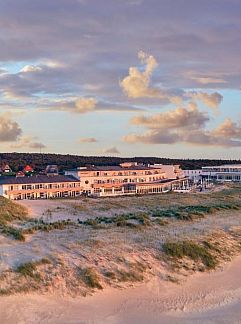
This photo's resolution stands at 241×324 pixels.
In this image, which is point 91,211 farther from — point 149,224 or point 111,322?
point 111,322

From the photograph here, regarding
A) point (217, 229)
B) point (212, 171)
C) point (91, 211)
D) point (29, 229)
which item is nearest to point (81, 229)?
point (29, 229)

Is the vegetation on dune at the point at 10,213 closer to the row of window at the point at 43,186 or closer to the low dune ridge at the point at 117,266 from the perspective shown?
the low dune ridge at the point at 117,266

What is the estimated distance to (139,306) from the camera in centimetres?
2000

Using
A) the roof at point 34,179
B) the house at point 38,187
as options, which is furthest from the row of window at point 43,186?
the roof at point 34,179

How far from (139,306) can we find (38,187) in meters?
45.6

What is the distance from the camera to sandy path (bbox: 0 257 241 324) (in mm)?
18438

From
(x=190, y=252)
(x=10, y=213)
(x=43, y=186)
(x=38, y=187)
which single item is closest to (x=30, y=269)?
(x=190, y=252)

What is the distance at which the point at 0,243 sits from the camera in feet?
81.2

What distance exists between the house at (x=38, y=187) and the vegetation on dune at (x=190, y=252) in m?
36.5

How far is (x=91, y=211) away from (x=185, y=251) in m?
19.1

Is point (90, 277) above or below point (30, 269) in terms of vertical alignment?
below

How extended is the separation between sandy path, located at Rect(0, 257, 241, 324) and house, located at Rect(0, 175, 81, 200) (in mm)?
40665

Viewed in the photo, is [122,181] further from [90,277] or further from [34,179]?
[90,277]

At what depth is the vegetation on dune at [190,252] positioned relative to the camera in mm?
25219
